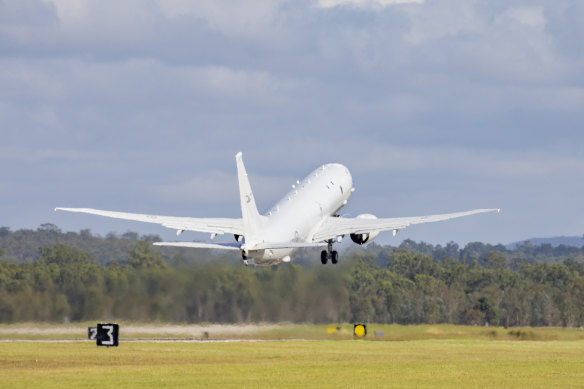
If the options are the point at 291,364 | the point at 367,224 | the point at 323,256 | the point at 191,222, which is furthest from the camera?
the point at 323,256

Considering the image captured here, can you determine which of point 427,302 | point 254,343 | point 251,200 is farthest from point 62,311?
point 427,302

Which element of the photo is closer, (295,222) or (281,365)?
(281,365)

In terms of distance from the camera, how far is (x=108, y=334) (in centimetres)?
8612

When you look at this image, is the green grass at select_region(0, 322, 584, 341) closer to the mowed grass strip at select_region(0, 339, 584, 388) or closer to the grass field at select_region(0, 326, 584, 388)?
the grass field at select_region(0, 326, 584, 388)

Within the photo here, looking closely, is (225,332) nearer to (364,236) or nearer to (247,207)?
(364,236)

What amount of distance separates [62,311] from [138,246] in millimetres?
16471

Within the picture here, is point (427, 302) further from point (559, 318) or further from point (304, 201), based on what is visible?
point (304, 201)

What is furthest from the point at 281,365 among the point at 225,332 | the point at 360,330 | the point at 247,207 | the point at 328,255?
the point at 360,330

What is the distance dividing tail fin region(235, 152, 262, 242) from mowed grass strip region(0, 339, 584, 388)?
7733 millimetres

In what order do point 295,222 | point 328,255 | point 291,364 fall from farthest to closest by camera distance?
point 328,255
point 295,222
point 291,364

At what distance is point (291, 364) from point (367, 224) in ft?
54.7

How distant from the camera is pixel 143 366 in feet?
239

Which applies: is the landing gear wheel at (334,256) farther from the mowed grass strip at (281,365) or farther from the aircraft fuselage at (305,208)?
A: the mowed grass strip at (281,365)

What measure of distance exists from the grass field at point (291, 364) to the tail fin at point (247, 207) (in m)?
7.73
